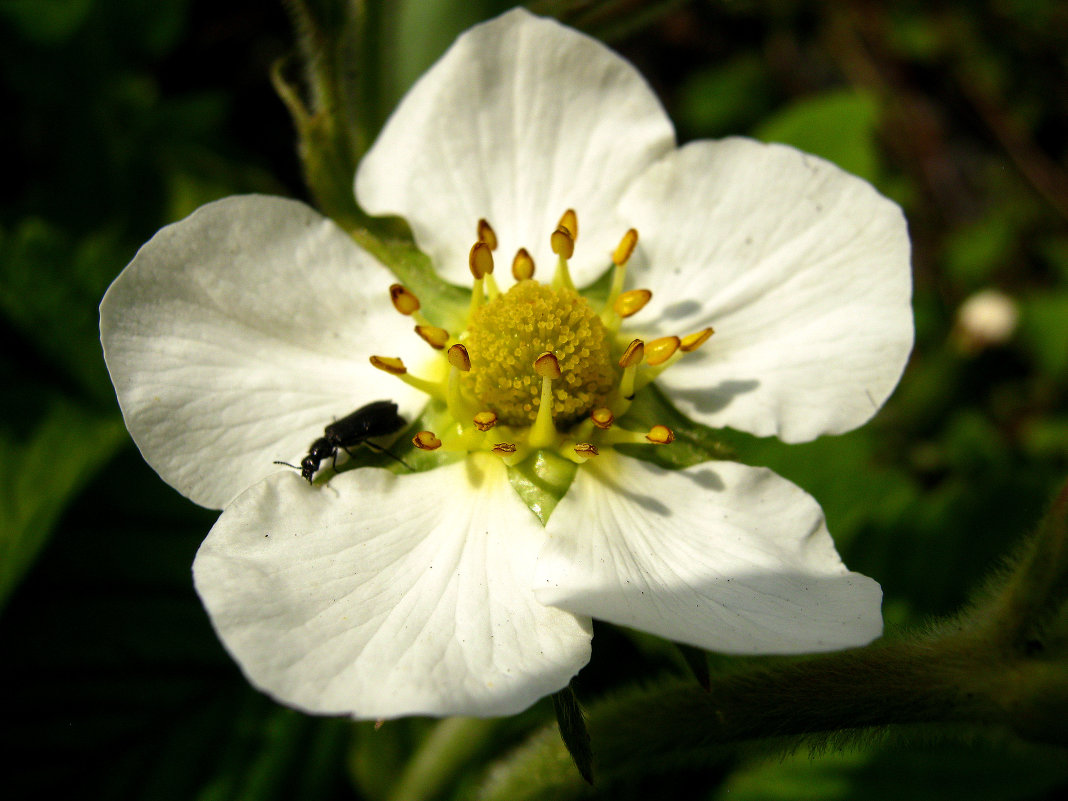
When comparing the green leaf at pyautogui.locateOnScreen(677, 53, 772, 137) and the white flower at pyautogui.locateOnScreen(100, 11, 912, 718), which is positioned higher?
the white flower at pyautogui.locateOnScreen(100, 11, 912, 718)

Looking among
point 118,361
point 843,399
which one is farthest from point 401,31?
A: point 843,399

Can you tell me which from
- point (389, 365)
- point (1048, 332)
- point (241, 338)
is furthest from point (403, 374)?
point (1048, 332)

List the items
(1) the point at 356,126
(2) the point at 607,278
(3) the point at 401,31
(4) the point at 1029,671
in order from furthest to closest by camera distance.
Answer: (3) the point at 401,31 < (1) the point at 356,126 < (2) the point at 607,278 < (4) the point at 1029,671

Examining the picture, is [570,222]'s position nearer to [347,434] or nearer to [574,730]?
Answer: [347,434]

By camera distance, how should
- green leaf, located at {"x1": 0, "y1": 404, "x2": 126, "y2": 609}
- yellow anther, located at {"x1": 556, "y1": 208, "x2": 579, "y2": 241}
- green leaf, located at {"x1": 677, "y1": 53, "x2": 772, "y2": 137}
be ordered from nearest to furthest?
yellow anther, located at {"x1": 556, "y1": 208, "x2": 579, "y2": 241} < green leaf, located at {"x1": 0, "y1": 404, "x2": 126, "y2": 609} < green leaf, located at {"x1": 677, "y1": 53, "x2": 772, "y2": 137}

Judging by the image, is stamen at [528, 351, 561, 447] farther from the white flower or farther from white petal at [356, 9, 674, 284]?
white petal at [356, 9, 674, 284]

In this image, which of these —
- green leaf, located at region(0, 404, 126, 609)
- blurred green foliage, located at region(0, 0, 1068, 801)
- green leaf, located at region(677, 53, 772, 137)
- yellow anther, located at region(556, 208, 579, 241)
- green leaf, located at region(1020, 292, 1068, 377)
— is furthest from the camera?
green leaf, located at region(677, 53, 772, 137)

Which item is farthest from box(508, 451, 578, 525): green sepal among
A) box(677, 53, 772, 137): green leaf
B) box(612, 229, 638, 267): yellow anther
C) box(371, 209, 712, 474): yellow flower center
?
box(677, 53, 772, 137): green leaf

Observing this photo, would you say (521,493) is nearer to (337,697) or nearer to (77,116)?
(337,697)
